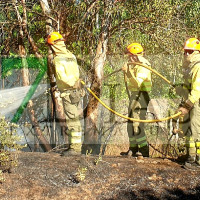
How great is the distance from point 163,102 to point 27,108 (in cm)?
584

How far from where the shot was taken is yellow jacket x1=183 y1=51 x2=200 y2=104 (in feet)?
14.7

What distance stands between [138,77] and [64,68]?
1266mm

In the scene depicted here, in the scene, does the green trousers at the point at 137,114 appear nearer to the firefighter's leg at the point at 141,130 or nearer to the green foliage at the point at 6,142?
the firefighter's leg at the point at 141,130

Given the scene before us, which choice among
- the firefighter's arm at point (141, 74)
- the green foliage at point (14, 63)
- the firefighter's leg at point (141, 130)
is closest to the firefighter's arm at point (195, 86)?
the firefighter's arm at point (141, 74)

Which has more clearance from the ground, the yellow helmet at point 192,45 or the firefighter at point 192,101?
the yellow helmet at point 192,45

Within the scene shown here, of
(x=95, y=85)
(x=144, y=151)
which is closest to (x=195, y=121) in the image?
(x=144, y=151)

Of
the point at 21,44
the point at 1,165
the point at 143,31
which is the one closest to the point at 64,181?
the point at 1,165

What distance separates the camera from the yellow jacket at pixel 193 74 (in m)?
4.48

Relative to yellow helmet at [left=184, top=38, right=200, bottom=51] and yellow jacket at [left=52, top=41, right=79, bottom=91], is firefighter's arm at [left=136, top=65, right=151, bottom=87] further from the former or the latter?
yellow jacket at [left=52, top=41, right=79, bottom=91]

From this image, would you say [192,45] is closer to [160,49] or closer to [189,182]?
[189,182]

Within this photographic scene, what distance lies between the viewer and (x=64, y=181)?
4.23 m

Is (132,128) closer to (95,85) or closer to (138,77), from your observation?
(138,77)

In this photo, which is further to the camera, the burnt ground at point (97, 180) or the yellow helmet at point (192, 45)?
the yellow helmet at point (192, 45)

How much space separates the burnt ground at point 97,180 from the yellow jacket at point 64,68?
124cm
